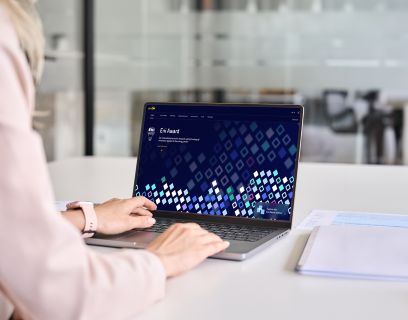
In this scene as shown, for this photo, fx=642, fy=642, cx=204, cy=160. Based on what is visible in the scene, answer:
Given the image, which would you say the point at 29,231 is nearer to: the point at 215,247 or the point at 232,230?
the point at 215,247

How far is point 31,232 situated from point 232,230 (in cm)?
54

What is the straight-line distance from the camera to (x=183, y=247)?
92 centimetres

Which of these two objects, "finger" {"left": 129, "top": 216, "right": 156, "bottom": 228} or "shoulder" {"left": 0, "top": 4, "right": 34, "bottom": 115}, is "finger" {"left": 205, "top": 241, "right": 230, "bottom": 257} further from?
"shoulder" {"left": 0, "top": 4, "right": 34, "bottom": 115}

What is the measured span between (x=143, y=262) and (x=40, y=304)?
0.52 ft

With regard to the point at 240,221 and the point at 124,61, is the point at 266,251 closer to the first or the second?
the point at 240,221

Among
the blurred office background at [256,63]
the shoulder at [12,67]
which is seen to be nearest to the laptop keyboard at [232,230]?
the shoulder at [12,67]

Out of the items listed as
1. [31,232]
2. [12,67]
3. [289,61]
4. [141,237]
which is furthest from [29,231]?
[289,61]

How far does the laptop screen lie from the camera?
3.95 ft

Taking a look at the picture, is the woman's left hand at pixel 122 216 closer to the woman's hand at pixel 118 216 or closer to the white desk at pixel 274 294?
the woman's hand at pixel 118 216

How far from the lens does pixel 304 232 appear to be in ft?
4.02

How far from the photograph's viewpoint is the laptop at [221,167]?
1.18 metres

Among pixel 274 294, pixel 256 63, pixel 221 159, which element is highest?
pixel 256 63

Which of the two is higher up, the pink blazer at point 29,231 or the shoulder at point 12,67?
the shoulder at point 12,67

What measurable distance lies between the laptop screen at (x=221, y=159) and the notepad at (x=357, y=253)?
0.11 meters
